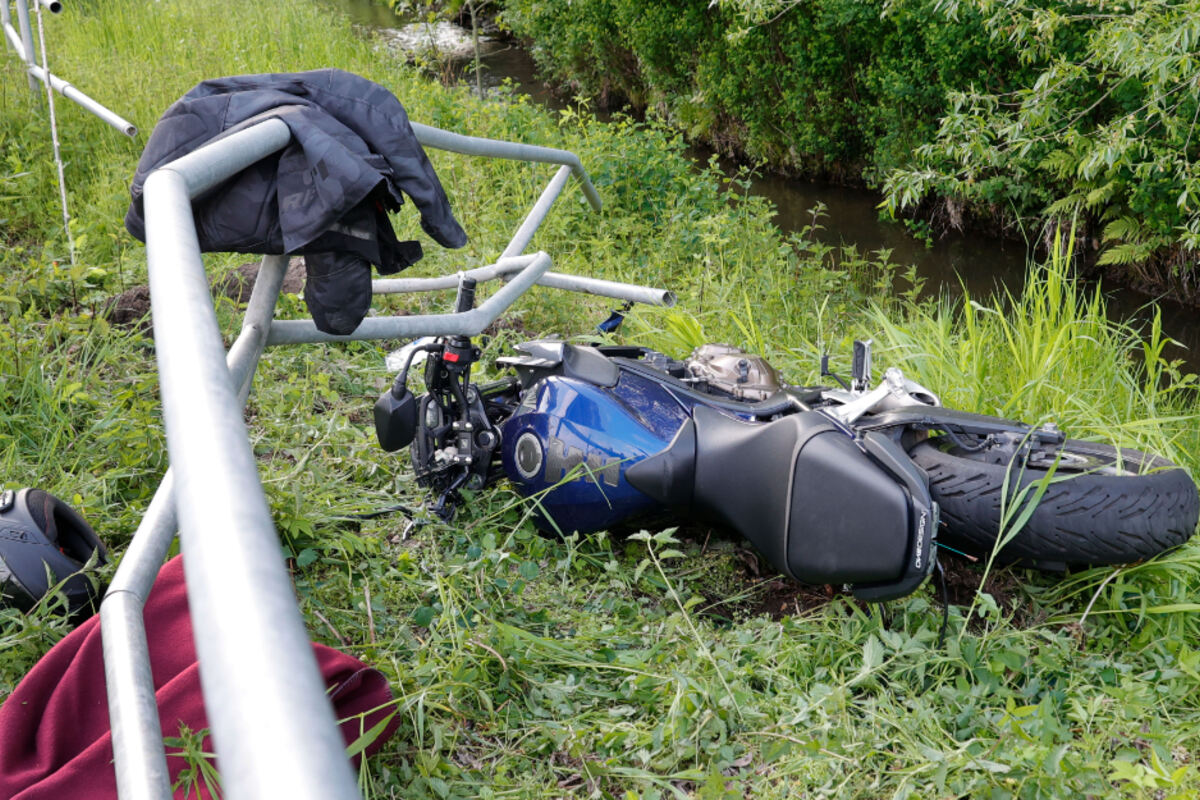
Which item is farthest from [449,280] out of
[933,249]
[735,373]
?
[933,249]

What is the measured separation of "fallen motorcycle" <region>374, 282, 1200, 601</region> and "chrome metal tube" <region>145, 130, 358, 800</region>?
1.59 m

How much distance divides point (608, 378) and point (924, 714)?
1.07 metres

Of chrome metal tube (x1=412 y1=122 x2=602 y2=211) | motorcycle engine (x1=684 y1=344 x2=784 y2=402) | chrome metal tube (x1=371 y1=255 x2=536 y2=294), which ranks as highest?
chrome metal tube (x1=412 y1=122 x2=602 y2=211)

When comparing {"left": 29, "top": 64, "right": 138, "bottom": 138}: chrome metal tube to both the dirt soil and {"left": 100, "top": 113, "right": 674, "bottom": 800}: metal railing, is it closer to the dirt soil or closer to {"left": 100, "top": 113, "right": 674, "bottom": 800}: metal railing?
the dirt soil

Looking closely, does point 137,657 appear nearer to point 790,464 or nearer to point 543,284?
point 790,464

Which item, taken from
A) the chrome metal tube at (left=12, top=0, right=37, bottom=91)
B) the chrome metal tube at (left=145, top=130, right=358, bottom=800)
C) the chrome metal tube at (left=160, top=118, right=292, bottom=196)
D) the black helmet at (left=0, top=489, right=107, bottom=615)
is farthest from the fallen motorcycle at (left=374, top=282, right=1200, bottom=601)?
the chrome metal tube at (left=12, top=0, right=37, bottom=91)

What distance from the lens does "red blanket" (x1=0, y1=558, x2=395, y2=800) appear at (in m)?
1.51

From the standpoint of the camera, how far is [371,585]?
7.62 ft

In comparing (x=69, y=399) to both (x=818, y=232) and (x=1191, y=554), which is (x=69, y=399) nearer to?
(x=1191, y=554)

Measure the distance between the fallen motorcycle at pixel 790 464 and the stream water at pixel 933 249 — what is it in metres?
3.91

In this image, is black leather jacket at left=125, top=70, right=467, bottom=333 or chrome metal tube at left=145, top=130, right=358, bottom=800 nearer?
chrome metal tube at left=145, top=130, right=358, bottom=800

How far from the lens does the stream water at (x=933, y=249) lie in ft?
22.6

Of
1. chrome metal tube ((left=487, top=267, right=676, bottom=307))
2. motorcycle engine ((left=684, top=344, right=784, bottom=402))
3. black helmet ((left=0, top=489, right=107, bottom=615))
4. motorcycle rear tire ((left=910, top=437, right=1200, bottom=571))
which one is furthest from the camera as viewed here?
chrome metal tube ((left=487, top=267, right=676, bottom=307))

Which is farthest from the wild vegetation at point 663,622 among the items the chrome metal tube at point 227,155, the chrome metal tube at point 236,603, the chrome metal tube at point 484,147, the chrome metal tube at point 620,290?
the chrome metal tube at point 236,603
